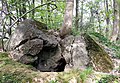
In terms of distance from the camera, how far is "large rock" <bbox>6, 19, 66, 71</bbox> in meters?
7.00

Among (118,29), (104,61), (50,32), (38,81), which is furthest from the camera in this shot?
(118,29)

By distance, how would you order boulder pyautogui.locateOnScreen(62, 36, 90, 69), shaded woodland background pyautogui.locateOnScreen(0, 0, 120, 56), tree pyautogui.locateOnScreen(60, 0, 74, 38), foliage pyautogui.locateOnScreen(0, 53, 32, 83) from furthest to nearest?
1. shaded woodland background pyautogui.locateOnScreen(0, 0, 120, 56)
2. tree pyautogui.locateOnScreen(60, 0, 74, 38)
3. boulder pyautogui.locateOnScreen(62, 36, 90, 69)
4. foliage pyautogui.locateOnScreen(0, 53, 32, 83)

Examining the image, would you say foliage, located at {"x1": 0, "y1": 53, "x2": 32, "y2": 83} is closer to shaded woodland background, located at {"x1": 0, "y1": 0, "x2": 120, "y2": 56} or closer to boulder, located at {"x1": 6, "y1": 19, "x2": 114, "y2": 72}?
boulder, located at {"x1": 6, "y1": 19, "x2": 114, "y2": 72}

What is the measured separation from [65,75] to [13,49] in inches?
96.8

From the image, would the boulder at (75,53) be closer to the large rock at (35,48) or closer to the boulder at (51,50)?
the boulder at (51,50)

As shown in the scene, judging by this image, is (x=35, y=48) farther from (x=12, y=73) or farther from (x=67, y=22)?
(x=67, y=22)

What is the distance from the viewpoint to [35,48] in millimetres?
7059

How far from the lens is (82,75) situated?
5.61m

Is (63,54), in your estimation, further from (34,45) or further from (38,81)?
(38,81)

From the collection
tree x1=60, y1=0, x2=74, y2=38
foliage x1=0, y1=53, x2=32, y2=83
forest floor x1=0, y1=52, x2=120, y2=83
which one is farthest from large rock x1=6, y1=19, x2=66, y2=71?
forest floor x1=0, y1=52, x2=120, y2=83

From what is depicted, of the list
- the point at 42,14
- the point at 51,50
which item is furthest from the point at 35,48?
the point at 42,14

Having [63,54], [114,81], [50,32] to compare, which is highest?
[50,32]

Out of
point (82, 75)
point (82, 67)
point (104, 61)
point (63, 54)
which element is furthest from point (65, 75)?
point (104, 61)

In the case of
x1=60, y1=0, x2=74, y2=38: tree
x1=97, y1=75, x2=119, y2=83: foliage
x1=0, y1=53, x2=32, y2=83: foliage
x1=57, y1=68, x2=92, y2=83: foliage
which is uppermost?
x1=60, y1=0, x2=74, y2=38: tree
